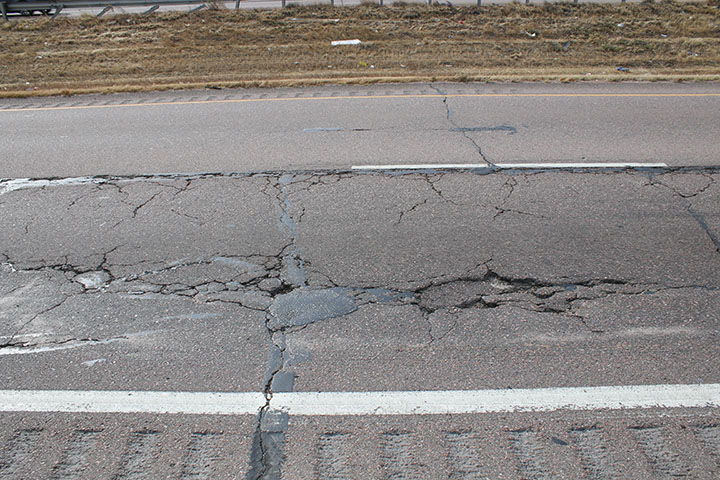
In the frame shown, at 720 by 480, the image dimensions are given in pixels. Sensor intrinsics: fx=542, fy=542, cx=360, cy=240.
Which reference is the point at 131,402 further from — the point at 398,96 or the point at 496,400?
the point at 398,96

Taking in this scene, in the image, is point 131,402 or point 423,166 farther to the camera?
point 423,166

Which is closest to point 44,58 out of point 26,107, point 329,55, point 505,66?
point 26,107

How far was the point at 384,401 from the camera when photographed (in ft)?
12.0

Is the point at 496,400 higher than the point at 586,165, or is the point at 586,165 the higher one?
the point at 586,165

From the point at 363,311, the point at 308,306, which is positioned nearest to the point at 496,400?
the point at 363,311

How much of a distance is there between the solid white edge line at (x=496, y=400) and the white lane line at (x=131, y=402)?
0.27 m

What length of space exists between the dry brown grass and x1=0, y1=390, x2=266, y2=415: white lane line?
974cm

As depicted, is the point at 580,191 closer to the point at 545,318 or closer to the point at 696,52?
the point at 545,318

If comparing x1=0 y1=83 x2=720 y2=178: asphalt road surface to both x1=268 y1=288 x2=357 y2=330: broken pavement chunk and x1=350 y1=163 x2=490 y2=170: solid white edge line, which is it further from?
x1=268 y1=288 x2=357 y2=330: broken pavement chunk

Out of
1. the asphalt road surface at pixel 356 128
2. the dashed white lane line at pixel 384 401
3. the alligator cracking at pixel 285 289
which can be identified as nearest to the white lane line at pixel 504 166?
the asphalt road surface at pixel 356 128

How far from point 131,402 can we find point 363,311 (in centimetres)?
188

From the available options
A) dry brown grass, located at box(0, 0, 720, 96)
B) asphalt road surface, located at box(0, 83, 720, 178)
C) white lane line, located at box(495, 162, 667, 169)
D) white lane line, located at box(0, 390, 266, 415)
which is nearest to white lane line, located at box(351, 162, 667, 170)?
white lane line, located at box(495, 162, 667, 169)

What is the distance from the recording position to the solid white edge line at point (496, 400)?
3.57 m

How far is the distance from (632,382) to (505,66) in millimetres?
11401
